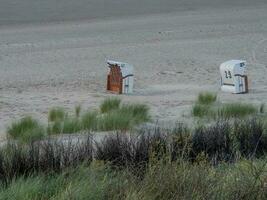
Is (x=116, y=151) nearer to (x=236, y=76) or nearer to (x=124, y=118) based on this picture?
(x=124, y=118)

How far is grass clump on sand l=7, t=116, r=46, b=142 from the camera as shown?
28.9ft

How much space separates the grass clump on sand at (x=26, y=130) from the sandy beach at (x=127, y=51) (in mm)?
526

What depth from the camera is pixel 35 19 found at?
3791 cm

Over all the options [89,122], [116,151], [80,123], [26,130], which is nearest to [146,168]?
[116,151]

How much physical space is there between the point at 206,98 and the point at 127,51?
10.2 m

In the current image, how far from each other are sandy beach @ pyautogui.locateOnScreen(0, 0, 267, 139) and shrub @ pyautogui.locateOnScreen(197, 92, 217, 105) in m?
0.40

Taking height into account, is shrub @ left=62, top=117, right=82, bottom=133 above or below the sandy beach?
below

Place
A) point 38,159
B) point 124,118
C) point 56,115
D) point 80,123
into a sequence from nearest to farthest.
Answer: point 38,159 < point 80,123 < point 124,118 < point 56,115

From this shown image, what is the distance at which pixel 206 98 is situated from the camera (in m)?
13.3

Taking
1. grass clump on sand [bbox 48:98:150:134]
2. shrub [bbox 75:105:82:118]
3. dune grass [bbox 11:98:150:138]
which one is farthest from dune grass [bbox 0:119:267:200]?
→ shrub [bbox 75:105:82:118]

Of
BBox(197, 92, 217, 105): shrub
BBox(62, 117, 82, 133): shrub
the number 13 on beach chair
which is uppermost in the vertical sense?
the number 13 on beach chair

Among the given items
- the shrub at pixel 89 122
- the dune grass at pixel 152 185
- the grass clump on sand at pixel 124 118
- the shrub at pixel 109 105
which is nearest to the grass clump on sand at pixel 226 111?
the grass clump on sand at pixel 124 118

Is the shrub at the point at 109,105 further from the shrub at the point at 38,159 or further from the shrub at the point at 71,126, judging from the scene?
the shrub at the point at 38,159

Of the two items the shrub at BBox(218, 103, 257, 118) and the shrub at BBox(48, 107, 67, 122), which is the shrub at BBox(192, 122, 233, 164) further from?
the shrub at BBox(48, 107, 67, 122)
